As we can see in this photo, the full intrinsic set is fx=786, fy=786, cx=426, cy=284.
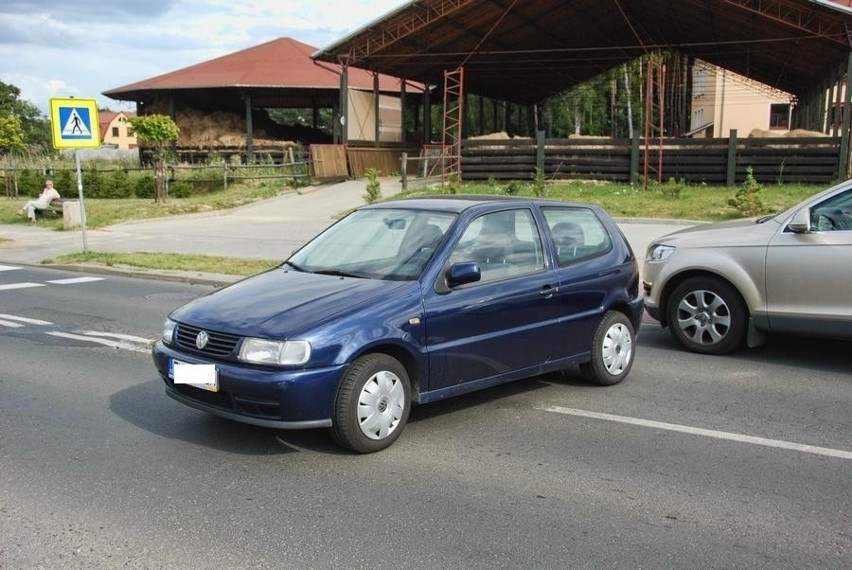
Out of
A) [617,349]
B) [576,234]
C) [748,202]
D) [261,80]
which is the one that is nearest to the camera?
[576,234]

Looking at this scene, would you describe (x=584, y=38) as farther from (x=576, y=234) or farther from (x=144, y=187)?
(x=576, y=234)

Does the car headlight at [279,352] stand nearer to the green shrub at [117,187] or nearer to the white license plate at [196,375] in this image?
the white license plate at [196,375]

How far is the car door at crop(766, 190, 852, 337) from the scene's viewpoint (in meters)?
7.05

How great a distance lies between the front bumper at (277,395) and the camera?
4.60 m

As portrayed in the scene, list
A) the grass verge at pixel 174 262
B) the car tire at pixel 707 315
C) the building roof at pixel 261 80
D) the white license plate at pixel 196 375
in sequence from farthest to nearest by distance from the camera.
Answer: the building roof at pixel 261 80, the grass verge at pixel 174 262, the car tire at pixel 707 315, the white license plate at pixel 196 375

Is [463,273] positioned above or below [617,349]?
above

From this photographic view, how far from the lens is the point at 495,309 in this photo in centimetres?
557

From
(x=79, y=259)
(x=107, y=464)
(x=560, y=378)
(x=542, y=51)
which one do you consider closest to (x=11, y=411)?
(x=107, y=464)

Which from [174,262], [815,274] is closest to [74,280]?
[174,262]

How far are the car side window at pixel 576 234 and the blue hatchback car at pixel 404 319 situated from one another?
13 mm

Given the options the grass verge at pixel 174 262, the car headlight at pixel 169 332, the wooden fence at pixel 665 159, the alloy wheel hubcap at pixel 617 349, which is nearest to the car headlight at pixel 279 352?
the car headlight at pixel 169 332

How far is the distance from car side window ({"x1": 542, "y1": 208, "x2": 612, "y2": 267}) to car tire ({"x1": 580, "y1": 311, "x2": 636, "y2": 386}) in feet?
1.86

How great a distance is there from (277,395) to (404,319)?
943 millimetres

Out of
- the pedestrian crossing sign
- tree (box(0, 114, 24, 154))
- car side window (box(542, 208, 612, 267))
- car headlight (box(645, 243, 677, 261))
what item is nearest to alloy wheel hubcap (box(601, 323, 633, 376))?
car side window (box(542, 208, 612, 267))
